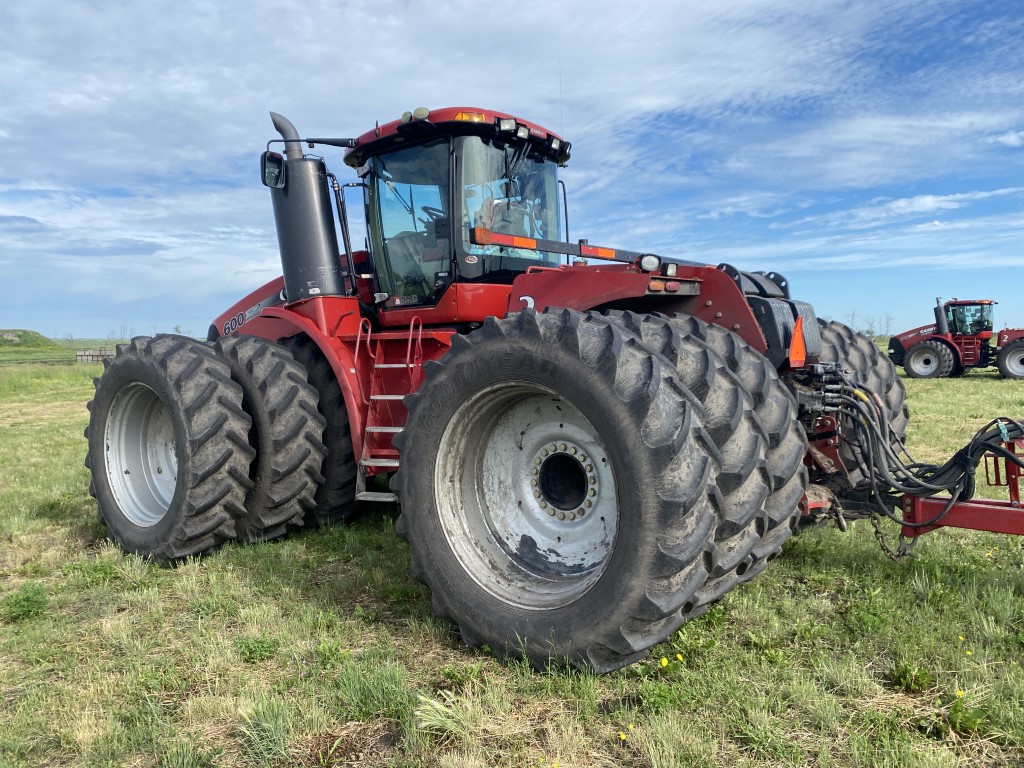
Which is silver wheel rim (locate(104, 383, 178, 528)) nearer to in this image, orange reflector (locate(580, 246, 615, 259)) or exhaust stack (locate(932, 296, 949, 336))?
orange reflector (locate(580, 246, 615, 259))

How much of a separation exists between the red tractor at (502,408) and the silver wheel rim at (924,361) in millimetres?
18780

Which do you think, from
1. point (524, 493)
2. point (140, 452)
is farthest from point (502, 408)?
point (140, 452)

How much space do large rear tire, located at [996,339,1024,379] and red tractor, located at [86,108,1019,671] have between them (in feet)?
62.0

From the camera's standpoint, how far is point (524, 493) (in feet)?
12.0

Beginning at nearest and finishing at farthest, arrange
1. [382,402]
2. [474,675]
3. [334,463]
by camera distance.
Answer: [474,675] → [382,402] → [334,463]

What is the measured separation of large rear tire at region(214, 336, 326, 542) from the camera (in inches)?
189

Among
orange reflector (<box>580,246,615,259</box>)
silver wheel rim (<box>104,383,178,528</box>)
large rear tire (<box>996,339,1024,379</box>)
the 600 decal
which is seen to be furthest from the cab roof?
large rear tire (<box>996,339,1024,379</box>)

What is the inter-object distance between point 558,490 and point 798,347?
1578mm

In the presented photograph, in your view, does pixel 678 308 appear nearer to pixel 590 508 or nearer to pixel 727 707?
pixel 590 508

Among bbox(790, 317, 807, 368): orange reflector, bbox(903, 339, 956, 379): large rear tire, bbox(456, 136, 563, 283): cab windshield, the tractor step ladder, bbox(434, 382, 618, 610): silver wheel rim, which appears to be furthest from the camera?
bbox(903, 339, 956, 379): large rear tire

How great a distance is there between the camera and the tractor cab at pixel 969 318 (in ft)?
69.8

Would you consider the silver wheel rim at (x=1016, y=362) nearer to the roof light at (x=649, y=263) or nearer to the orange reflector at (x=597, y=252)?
the orange reflector at (x=597, y=252)

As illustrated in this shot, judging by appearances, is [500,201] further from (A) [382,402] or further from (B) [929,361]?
(B) [929,361]

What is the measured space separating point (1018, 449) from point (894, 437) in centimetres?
59
